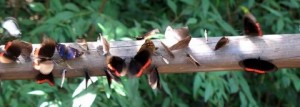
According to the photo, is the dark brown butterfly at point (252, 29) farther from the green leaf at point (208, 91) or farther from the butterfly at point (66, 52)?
the green leaf at point (208, 91)

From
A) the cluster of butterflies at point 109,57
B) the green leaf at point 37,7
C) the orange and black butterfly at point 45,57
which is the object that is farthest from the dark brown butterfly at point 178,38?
the green leaf at point 37,7

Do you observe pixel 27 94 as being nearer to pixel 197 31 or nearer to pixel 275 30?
pixel 197 31

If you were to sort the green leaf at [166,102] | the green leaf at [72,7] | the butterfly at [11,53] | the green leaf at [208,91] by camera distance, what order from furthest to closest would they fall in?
the green leaf at [166,102] → the green leaf at [72,7] → the green leaf at [208,91] → the butterfly at [11,53]

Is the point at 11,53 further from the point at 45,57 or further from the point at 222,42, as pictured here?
the point at 222,42

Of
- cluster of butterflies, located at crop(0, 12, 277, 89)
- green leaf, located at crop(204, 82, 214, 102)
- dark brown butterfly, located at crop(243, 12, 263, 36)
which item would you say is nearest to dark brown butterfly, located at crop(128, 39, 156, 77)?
cluster of butterflies, located at crop(0, 12, 277, 89)

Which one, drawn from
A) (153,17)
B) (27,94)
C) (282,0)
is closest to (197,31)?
(153,17)

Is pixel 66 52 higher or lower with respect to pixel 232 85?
higher

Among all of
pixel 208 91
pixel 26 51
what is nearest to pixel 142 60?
pixel 26 51
